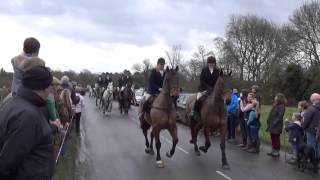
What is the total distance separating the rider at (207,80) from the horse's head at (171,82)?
1.56 meters

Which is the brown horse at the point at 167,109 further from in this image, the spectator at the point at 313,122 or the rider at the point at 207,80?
the spectator at the point at 313,122

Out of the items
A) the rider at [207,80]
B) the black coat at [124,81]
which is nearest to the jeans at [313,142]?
the rider at [207,80]

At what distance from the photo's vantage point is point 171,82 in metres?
13.6

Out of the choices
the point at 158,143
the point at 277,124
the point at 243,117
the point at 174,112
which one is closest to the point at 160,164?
the point at 158,143

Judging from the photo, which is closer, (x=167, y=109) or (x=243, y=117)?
(x=167, y=109)

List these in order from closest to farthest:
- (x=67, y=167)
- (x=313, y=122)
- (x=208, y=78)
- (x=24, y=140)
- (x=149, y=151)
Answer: (x=24, y=140), (x=67, y=167), (x=313, y=122), (x=208, y=78), (x=149, y=151)

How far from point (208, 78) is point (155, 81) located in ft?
5.25

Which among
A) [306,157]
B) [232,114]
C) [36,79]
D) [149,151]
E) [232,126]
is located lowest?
[149,151]

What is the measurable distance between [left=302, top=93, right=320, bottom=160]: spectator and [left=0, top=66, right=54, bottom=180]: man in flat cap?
32.9 feet

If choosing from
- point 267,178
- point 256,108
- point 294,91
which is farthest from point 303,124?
point 294,91

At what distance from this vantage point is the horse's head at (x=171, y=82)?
44.4 feet

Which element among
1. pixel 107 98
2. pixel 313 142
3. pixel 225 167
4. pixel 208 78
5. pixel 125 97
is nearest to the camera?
pixel 225 167

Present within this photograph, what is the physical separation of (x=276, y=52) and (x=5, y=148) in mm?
64832

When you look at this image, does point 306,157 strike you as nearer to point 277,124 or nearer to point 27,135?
point 277,124
